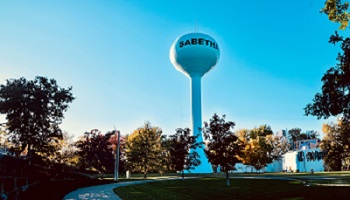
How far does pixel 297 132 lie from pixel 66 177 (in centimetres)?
8407

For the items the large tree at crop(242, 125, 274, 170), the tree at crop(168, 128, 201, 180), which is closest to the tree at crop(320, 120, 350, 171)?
the tree at crop(168, 128, 201, 180)

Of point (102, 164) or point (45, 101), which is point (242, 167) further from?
point (45, 101)

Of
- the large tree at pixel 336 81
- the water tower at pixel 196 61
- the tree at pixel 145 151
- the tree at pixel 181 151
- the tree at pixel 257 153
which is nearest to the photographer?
the large tree at pixel 336 81

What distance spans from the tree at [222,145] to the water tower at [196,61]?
105ft

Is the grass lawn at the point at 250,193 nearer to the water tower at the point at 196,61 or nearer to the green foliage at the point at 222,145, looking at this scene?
the green foliage at the point at 222,145

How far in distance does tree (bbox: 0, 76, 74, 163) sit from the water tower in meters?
37.5

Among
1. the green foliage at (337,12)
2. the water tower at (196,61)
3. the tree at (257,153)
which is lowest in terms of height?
the tree at (257,153)

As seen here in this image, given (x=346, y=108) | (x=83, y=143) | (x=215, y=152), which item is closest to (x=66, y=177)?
(x=215, y=152)

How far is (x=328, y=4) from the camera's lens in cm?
1207

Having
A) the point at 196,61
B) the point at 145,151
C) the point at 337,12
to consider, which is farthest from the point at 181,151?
the point at 196,61

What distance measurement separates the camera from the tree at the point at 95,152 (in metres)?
45.5

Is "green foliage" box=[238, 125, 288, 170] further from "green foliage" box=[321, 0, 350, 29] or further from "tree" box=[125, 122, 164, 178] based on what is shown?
"green foliage" box=[321, 0, 350, 29]

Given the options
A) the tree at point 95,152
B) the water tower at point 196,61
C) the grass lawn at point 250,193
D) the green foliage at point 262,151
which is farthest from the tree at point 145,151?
the grass lawn at point 250,193

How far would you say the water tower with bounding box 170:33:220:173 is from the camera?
60.9 metres
